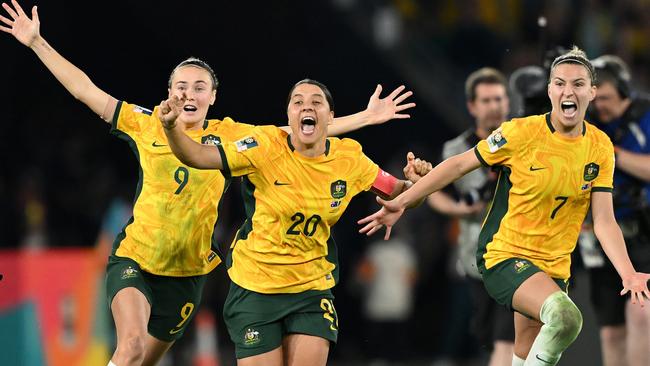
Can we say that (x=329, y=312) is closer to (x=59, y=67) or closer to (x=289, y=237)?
(x=289, y=237)

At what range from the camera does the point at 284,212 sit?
8.08m

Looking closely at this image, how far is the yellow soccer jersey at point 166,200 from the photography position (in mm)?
8609

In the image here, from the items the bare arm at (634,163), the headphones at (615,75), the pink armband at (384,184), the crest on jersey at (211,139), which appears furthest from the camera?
the headphones at (615,75)

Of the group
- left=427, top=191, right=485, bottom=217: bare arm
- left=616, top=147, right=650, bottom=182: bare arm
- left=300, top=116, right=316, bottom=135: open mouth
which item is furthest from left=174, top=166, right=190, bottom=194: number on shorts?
left=616, top=147, right=650, bottom=182: bare arm

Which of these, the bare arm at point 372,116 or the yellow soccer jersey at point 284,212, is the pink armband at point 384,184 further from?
the bare arm at point 372,116

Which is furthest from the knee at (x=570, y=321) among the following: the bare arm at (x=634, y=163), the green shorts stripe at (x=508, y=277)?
the bare arm at (x=634, y=163)

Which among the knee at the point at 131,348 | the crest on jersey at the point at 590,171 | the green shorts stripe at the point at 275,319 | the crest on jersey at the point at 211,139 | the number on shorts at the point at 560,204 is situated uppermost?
the crest on jersey at the point at 211,139

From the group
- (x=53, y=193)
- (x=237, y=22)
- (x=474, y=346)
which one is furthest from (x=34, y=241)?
(x=474, y=346)

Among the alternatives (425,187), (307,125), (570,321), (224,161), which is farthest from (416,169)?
(570,321)

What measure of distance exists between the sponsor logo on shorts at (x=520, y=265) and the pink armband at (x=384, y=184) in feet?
2.99

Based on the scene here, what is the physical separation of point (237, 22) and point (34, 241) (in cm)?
458

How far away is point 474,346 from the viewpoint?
1753 centimetres

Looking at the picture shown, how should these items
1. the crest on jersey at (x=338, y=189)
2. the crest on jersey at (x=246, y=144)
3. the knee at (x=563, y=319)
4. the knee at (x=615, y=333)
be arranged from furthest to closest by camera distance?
the knee at (x=615, y=333) → the crest on jersey at (x=338, y=189) → the crest on jersey at (x=246, y=144) → the knee at (x=563, y=319)

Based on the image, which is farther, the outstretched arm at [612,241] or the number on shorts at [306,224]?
the number on shorts at [306,224]
